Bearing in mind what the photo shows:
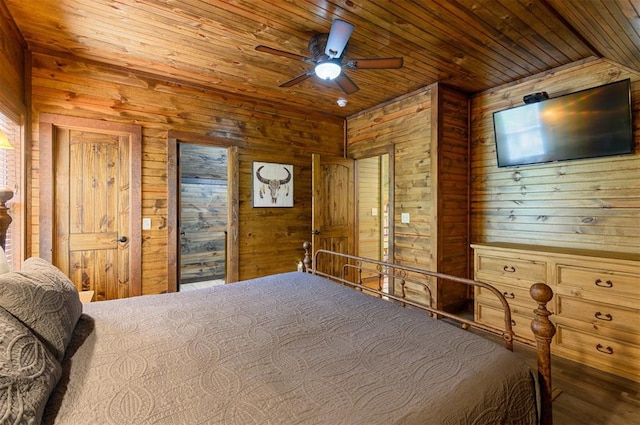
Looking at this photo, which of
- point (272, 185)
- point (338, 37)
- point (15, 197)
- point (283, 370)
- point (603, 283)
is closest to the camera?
point (283, 370)

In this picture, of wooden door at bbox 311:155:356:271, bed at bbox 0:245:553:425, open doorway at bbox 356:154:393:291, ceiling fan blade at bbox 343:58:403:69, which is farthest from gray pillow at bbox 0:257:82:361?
open doorway at bbox 356:154:393:291

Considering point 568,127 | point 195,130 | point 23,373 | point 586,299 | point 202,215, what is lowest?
point 586,299

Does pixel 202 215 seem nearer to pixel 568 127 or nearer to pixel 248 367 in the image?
pixel 248 367

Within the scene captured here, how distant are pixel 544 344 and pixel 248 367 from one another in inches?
48.1

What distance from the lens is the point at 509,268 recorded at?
3.00 metres

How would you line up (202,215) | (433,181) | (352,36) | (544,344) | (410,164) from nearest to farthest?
(544,344), (352,36), (433,181), (410,164), (202,215)

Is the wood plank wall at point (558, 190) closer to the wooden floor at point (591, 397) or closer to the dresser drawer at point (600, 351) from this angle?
the dresser drawer at point (600, 351)

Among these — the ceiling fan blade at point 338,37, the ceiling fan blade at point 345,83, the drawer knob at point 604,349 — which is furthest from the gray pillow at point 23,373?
the drawer knob at point 604,349

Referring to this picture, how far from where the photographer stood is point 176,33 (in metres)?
Result: 2.57

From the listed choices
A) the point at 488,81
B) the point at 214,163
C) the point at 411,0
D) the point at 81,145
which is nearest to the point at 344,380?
the point at 411,0

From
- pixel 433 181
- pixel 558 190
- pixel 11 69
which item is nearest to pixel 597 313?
pixel 558 190

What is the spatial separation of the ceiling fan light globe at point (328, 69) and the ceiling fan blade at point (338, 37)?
0.20ft

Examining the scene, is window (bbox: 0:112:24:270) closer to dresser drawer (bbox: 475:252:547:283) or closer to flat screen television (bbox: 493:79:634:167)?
dresser drawer (bbox: 475:252:547:283)

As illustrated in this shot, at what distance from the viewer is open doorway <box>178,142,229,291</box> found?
213 inches
